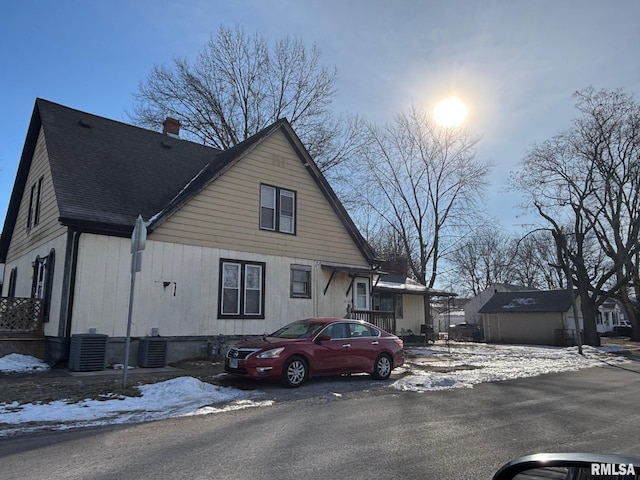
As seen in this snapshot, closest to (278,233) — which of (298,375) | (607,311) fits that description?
(298,375)

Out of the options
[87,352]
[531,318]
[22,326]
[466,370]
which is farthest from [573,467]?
[531,318]

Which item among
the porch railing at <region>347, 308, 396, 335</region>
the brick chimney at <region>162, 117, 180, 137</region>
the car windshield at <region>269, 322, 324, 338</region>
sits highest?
the brick chimney at <region>162, 117, 180, 137</region>

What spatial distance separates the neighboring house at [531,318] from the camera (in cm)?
3594

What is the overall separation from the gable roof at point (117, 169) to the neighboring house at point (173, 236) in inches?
2.0

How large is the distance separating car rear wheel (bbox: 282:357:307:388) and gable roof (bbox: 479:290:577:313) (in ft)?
101

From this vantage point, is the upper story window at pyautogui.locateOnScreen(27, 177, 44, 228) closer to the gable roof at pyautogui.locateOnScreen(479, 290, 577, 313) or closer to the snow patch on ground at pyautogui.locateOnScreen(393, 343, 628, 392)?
the snow patch on ground at pyautogui.locateOnScreen(393, 343, 628, 392)

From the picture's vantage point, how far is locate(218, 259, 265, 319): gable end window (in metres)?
15.7

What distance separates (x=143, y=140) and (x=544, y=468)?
18.5 m

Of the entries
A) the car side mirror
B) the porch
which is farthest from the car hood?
the car side mirror

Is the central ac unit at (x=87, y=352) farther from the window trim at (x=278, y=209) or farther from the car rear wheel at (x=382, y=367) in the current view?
the car rear wheel at (x=382, y=367)

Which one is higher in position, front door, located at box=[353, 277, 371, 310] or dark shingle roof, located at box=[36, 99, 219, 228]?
dark shingle roof, located at box=[36, 99, 219, 228]

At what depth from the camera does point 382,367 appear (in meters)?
12.0

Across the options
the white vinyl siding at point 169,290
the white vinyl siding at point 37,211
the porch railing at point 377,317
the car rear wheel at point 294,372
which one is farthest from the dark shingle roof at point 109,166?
the porch railing at point 377,317

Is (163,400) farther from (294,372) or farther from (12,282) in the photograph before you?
(12,282)
